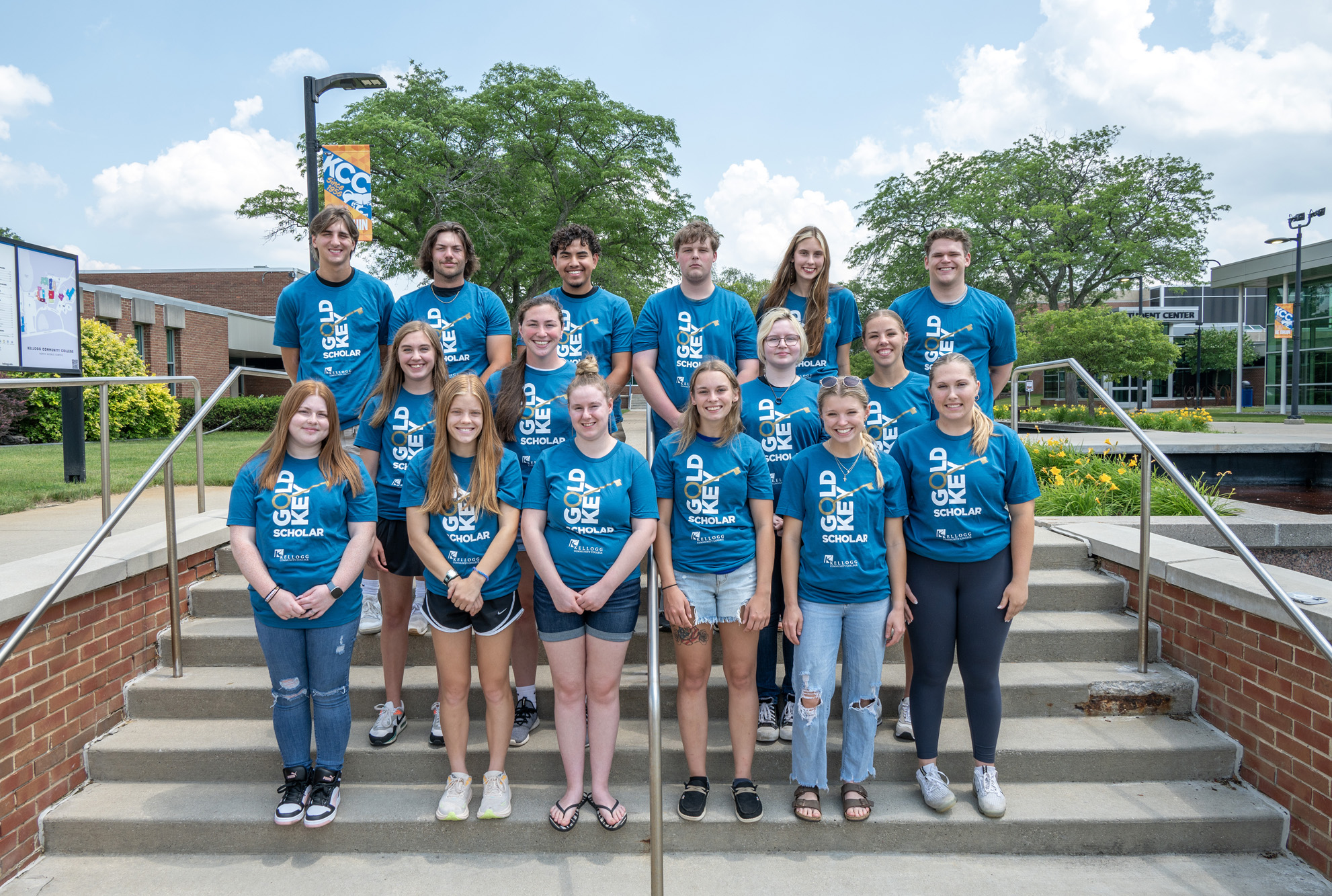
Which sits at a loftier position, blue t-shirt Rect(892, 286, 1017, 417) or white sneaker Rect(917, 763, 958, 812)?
blue t-shirt Rect(892, 286, 1017, 417)

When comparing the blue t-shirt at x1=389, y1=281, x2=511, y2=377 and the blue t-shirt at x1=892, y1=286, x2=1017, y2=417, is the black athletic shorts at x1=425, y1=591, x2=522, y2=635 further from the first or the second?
the blue t-shirt at x1=892, y1=286, x2=1017, y2=417

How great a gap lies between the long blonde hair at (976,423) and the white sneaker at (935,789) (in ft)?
4.38

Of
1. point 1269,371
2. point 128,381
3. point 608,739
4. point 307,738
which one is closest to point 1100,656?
point 608,739

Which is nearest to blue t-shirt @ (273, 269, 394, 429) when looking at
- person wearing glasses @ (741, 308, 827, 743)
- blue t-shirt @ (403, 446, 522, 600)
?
blue t-shirt @ (403, 446, 522, 600)

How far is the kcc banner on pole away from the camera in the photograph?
29.9 feet

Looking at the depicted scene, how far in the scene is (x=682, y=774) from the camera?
337 cm

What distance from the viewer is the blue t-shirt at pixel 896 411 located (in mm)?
3531

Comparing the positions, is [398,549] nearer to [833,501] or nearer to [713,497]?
[713,497]

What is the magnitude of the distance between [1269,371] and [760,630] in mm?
41086

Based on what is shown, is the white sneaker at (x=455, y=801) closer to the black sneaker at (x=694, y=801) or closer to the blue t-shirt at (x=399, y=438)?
the black sneaker at (x=694, y=801)

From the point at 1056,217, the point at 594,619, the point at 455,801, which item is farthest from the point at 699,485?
the point at 1056,217

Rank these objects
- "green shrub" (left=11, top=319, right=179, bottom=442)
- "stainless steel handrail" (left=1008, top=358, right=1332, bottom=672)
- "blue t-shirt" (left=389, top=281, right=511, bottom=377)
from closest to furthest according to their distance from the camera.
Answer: "stainless steel handrail" (left=1008, top=358, right=1332, bottom=672) → "blue t-shirt" (left=389, top=281, right=511, bottom=377) → "green shrub" (left=11, top=319, right=179, bottom=442)

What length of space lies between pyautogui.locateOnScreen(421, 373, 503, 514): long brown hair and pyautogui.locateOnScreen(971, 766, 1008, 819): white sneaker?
2.27 meters

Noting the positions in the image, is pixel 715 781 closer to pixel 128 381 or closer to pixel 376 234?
pixel 128 381
